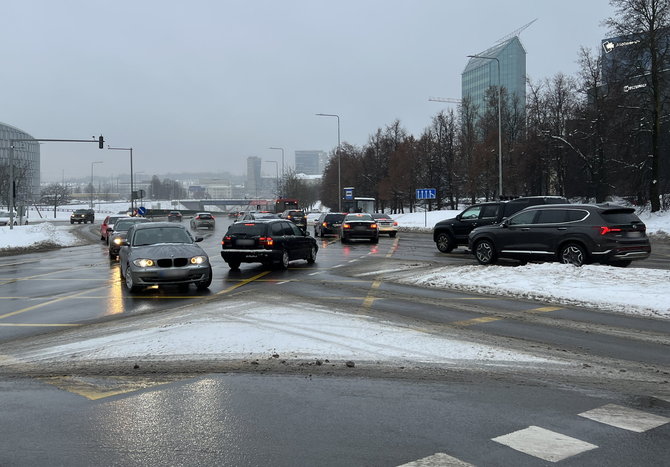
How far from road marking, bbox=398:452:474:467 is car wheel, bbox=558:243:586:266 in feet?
40.0

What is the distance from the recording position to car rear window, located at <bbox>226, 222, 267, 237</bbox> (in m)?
17.2

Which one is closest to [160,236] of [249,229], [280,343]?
[249,229]

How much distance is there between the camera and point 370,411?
4875 mm

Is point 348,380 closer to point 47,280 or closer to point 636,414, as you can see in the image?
point 636,414

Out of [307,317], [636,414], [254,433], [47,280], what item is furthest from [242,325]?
[47,280]

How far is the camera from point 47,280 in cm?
1558

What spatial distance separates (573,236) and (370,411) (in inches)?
467

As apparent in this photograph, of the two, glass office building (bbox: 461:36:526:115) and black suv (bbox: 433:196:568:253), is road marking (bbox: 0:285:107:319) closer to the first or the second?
black suv (bbox: 433:196:568:253)

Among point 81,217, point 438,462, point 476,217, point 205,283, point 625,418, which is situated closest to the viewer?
point 438,462

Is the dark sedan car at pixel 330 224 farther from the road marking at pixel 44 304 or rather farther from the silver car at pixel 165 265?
the road marking at pixel 44 304

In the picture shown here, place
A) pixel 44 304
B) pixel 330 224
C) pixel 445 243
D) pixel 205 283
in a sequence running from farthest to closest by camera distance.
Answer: pixel 330 224 → pixel 445 243 → pixel 205 283 → pixel 44 304

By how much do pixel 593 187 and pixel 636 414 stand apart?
49.7m

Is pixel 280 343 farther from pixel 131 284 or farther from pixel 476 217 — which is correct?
pixel 476 217

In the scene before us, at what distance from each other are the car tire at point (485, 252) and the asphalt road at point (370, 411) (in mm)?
8577
